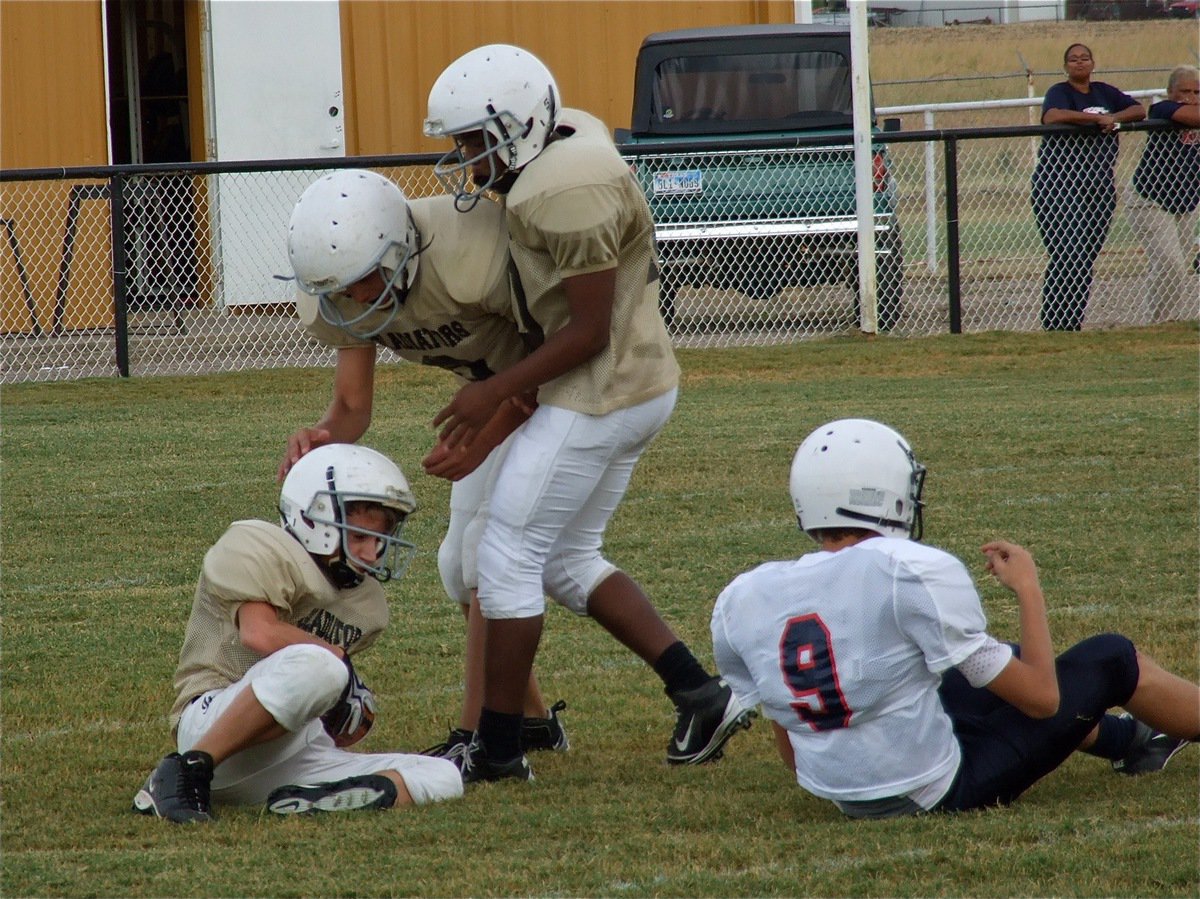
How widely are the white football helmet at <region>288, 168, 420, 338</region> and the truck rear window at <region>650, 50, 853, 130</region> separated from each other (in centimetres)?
959

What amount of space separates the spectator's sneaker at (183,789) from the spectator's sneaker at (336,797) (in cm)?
16

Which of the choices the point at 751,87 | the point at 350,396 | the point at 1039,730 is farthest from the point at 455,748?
the point at 751,87

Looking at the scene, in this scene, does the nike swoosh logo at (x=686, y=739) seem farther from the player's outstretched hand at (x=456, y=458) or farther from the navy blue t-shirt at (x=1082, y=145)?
the navy blue t-shirt at (x=1082, y=145)

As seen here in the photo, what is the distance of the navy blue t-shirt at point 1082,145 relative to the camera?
1210cm

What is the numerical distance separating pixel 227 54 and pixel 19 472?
288 inches

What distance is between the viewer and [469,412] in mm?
4016

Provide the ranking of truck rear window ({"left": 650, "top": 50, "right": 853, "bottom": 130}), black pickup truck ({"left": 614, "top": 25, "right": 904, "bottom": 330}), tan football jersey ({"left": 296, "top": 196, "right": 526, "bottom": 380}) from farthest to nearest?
truck rear window ({"left": 650, "top": 50, "right": 853, "bottom": 130}) → black pickup truck ({"left": 614, "top": 25, "right": 904, "bottom": 330}) → tan football jersey ({"left": 296, "top": 196, "right": 526, "bottom": 380})

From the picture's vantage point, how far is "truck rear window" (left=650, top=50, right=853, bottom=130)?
13.4 metres

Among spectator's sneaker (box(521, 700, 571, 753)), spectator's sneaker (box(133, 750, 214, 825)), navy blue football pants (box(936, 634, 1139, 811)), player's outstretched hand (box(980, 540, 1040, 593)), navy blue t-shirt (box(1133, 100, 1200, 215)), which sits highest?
navy blue t-shirt (box(1133, 100, 1200, 215))

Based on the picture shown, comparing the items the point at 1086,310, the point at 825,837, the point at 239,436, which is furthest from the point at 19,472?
the point at 1086,310

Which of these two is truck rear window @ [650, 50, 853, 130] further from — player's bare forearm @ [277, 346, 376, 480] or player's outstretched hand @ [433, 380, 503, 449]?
player's outstretched hand @ [433, 380, 503, 449]

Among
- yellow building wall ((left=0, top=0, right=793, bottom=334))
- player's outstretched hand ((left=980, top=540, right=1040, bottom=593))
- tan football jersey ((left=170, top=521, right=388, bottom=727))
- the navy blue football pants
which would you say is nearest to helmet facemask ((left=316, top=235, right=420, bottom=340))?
tan football jersey ((left=170, top=521, right=388, bottom=727))

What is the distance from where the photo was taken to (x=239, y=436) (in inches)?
370

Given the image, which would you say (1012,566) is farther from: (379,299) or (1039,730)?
(379,299)
